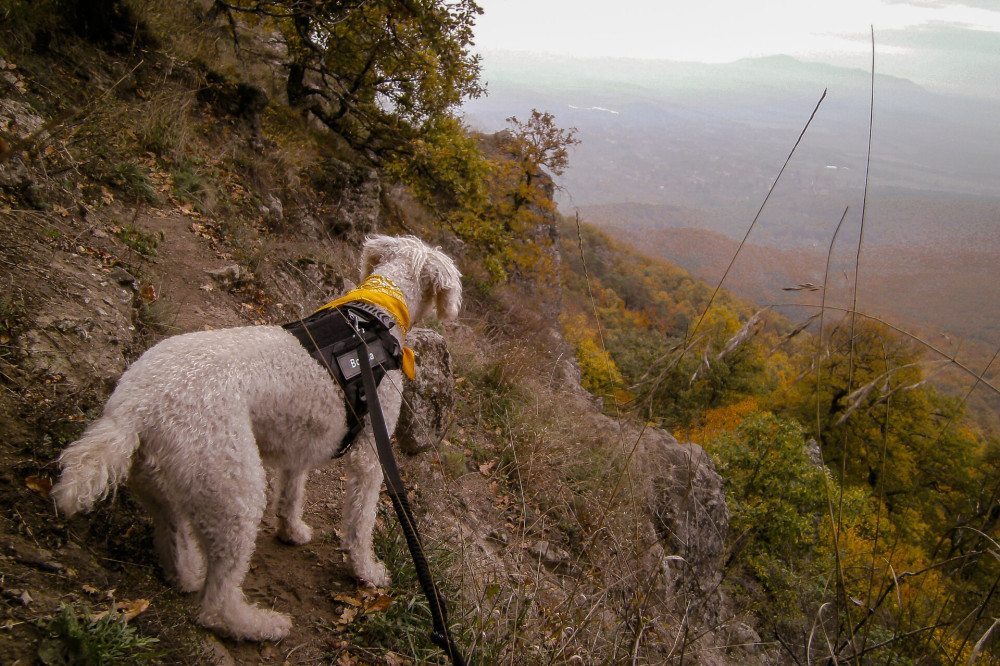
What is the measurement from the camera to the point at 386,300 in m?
3.15

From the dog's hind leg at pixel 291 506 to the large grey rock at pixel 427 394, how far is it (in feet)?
4.49

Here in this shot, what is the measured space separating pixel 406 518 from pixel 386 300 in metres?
1.47

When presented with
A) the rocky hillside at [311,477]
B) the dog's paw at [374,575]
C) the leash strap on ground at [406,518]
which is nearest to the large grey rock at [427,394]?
the rocky hillside at [311,477]

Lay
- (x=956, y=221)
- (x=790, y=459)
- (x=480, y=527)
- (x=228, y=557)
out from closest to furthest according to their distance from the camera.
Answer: (x=228, y=557)
(x=480, y=527)
(x=790, y=459)
(x=956, y=221)

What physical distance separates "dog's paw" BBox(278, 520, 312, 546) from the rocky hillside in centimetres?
5

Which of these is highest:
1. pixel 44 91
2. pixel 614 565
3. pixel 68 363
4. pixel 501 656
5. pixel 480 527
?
pixel 44 91

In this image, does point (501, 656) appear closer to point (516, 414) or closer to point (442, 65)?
point (516, 414)

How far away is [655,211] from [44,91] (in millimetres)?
178074

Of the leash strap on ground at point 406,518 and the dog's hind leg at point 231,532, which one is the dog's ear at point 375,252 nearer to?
the leash strap on ground at point 406,518

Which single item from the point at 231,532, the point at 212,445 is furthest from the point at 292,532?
the point at 212,445

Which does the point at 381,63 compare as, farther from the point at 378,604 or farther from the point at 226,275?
the point at 378,604

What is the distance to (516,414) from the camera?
253 inches

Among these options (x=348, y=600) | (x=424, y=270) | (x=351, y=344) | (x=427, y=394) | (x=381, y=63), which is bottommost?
(x=348, y=600)

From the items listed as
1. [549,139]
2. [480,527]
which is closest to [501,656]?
[480,527]
